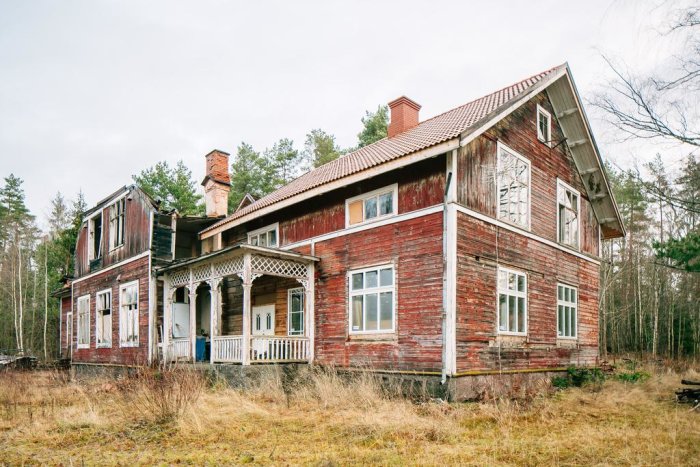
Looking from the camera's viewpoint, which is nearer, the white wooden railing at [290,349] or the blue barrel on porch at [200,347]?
the white wooden railing at [290,349]

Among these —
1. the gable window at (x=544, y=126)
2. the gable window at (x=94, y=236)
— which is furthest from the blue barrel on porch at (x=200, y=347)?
the gable window at (x=544, y=126)

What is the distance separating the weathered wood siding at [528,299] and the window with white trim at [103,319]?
609 inches

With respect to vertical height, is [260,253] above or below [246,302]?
above

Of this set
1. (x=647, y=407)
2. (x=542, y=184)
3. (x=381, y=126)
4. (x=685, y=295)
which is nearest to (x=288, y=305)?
(x=542, y=184)

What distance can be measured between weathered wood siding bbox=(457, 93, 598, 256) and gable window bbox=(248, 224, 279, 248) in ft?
22.6

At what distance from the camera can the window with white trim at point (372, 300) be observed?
13.1 m

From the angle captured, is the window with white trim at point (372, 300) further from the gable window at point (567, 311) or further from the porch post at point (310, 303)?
the gable window at point (567, 311)

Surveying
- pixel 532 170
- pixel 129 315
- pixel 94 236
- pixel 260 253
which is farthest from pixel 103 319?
pixel 532 170

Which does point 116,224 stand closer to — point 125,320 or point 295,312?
point 125,320

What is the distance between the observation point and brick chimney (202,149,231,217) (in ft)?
73.4

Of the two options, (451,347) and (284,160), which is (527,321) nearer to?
(451,347)

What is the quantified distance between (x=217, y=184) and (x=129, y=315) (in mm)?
6236

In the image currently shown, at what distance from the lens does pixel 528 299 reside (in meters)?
14.6

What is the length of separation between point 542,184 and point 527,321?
4238 mm
